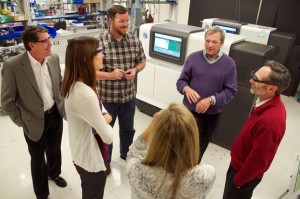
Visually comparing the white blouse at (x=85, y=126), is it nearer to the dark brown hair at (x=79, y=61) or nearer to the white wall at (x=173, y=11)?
the dark brown hair at (x=79, y=61)

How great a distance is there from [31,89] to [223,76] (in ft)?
5.18

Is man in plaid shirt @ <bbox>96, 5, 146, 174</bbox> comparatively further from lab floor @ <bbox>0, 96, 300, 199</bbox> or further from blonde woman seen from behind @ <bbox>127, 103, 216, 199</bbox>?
blonde woman seen from behind @ <bbox>127, 103, 216, 199</bbox>

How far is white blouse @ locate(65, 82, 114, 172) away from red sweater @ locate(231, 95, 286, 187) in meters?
0.86

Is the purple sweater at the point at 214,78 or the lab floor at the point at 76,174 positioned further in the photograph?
the lab floor at the point at 76,174

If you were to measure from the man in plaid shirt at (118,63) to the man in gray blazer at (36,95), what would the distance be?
0.42 metres

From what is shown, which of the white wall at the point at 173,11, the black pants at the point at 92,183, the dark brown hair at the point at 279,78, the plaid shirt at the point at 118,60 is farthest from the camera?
the white wall at the point at 173,11

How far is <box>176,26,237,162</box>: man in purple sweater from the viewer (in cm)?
210

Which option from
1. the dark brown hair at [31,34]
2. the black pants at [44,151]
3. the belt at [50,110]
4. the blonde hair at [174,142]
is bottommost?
the black pants at [44,151]

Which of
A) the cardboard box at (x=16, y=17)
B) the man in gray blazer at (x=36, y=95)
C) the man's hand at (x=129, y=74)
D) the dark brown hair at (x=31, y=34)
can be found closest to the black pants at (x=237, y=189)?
the man's hand at (x=129, y=74)

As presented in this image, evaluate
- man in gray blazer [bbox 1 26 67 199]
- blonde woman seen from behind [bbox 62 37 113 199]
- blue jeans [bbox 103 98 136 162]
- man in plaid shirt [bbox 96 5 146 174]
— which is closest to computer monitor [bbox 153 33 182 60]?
man in plaid shirt [bbox 96 5 146 174]

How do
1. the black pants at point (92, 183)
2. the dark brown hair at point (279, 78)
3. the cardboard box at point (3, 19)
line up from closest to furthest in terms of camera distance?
the dark brown hair at point (279, 78) → the black pants at point (92, 183) → the cardboard box at point (3, 19)

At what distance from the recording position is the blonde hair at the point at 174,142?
3.09 ft

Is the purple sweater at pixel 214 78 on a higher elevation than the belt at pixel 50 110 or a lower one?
higher

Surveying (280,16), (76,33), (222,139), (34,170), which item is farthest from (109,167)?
(280,16)
